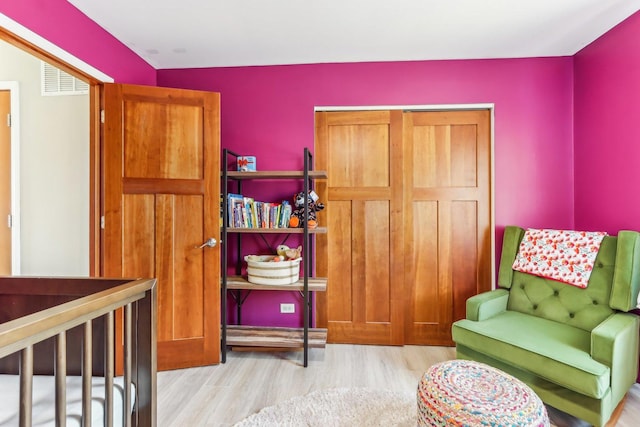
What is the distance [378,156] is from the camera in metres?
2.68

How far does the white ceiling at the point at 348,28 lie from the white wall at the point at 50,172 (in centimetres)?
83

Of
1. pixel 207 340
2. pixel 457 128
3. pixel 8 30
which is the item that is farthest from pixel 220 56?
pixel 207 340

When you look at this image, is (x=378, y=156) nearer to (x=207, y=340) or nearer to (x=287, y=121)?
(x=287, y=121)

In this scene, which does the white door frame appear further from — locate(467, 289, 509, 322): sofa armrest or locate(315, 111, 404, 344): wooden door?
locate(467, 289, 509, 322): sofa armrest

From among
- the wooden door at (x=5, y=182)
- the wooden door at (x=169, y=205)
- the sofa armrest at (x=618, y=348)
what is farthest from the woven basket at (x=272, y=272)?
the wooden door at (x=5, y=182)

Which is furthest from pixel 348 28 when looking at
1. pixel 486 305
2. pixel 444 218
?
pixel 486 305

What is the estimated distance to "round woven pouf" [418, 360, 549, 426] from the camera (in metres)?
1.16

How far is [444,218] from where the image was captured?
8.72ft

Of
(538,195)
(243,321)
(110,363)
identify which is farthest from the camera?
(243,321)

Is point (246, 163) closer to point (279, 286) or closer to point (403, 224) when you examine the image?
point (279, 286)

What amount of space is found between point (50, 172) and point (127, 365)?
212 cm

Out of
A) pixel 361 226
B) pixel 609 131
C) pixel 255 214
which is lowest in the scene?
pixel 361 226

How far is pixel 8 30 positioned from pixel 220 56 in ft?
4.41

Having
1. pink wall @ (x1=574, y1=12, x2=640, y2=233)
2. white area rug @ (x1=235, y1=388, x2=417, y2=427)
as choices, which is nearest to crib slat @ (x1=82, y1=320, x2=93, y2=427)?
white area rug @ (x1=235, y1=388, x2=417, y2=427)
